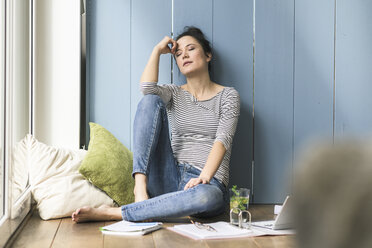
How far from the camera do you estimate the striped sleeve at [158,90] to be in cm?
245

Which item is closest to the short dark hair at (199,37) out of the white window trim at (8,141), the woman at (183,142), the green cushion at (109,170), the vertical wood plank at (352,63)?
the woman at (183,142)

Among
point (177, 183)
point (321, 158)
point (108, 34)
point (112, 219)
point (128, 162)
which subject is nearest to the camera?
point (321, 158)

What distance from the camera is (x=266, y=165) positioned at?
2.88m

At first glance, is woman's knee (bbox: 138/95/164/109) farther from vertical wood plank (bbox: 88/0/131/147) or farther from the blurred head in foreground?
the blurred head in foreground

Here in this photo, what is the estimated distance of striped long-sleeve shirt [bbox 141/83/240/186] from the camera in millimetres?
2436

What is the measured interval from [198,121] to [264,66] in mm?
676

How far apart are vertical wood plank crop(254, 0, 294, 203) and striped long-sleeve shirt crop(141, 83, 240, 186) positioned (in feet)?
1.37

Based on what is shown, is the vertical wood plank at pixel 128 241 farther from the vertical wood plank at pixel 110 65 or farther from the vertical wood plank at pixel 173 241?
the vertical wood plank at pixel 110 65

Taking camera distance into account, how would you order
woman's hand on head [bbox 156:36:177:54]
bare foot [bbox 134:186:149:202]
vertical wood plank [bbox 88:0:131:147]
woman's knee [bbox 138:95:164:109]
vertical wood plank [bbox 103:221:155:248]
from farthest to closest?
vertical wood plank [bbox 88:0:131:147], woman's hand on head [bbox 156:36:177:54], woman's knee [bbox 138:95:164:109], bare foot [bbox 134:186:149:202], vertical wood plank [bbox 103:221:155:248]

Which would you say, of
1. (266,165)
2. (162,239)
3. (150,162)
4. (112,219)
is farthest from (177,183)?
(266,165)

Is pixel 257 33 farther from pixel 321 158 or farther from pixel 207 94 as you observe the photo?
pixel 321 158

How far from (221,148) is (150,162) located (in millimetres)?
381

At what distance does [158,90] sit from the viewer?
2510 mm

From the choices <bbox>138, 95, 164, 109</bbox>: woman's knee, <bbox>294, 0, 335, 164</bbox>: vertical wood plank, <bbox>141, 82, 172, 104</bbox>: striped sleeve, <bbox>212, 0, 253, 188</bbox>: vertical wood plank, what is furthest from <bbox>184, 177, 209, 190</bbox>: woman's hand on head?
<bbox>294, 0, 335, 164</bbox>: vertical wood plank
